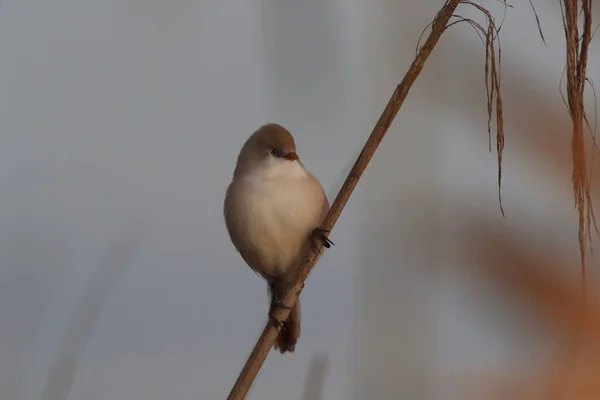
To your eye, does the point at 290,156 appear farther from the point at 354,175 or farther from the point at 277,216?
the point at 354,175

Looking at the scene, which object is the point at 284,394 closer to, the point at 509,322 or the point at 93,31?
the point at 93,31

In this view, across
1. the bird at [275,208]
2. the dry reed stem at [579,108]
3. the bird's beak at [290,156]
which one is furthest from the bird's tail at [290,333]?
the dry reed stem at [579,108]

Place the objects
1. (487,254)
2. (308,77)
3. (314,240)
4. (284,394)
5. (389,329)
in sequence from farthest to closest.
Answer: (284,394) < (389,329) < (308,77) < (314,240) < (487,254)

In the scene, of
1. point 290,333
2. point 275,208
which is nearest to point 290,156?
point 275,208

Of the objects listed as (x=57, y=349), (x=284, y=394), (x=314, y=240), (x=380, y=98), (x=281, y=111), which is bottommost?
(x=57, y=349)

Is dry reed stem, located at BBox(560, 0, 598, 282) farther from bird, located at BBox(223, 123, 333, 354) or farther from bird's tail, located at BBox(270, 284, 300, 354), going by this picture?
bird's tail, located at BBox(270, 284, 300, 354)

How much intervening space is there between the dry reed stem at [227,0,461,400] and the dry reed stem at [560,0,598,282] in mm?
179

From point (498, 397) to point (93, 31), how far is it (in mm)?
1284

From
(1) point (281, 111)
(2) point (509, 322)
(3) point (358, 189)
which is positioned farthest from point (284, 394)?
(2) point (509, 322)

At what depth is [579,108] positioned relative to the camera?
27 cm

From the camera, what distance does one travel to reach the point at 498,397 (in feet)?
0.75

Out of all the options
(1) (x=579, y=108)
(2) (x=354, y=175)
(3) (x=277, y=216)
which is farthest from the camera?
(3) (x=277, y=216)

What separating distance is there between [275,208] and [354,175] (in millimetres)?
319

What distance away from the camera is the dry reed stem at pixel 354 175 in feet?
1.76
